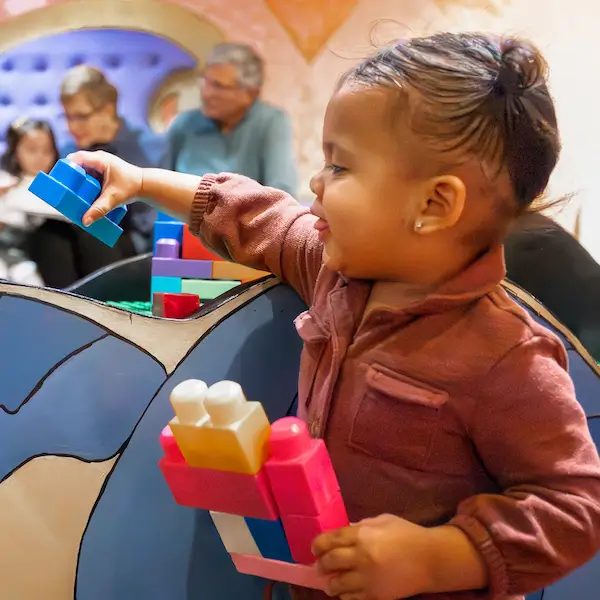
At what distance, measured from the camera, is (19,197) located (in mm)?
1125

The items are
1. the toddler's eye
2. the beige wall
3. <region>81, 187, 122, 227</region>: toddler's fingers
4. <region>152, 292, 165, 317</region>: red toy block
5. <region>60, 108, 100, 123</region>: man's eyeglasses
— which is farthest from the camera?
<region>60, 108, 100, 123</region>: man's eyeglasses

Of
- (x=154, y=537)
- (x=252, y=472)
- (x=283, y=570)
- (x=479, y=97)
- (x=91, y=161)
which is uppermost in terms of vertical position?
(x=479, y=97)

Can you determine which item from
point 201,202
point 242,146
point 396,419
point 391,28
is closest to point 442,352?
point 396,419

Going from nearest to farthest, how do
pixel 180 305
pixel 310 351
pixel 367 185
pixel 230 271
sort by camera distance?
pixel 367 185
pixel 310 351
pixel 180 305
pixel 230 271

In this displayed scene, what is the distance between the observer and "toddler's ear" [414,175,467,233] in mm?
484

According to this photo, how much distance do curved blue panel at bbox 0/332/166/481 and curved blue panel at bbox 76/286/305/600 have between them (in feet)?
0.06

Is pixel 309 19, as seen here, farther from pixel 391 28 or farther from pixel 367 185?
pixel 367 185

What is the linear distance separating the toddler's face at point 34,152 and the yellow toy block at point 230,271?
0.44m

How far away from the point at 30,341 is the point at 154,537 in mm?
230

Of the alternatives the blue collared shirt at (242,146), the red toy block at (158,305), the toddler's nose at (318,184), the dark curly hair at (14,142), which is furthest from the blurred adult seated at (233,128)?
the toddler's nose at (318,184)

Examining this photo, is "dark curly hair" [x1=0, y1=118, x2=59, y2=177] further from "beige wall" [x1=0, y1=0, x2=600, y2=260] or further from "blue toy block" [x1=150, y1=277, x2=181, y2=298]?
"blue toy block" [x1=150, y1=277, x2=181, y2=298]

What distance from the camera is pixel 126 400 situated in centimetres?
63

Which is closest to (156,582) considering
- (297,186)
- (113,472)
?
(113,472)

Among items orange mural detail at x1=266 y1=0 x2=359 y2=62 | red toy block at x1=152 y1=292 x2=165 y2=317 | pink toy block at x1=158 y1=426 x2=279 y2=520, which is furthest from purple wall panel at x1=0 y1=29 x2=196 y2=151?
pink toy block at x1=158 y1=426 x2=279 y2=520
